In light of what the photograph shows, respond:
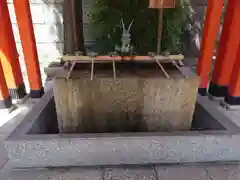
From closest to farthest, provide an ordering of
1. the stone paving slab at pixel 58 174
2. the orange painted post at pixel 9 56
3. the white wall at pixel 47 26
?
the stone paving slab at pixel 58 174
the orange painted post at pixel 9 56
the white wall at pixel 47 26

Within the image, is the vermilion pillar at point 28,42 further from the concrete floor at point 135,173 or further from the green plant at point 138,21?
the concrete floor at point 135,173

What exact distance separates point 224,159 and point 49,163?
1856 mm

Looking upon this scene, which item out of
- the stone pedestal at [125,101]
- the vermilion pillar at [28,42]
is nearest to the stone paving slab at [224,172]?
the stone pedestal at [125,101]

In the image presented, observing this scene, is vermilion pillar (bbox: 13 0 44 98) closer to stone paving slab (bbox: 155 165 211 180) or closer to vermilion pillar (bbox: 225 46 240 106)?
stone paving slab (bbox: 155 165 211 180)

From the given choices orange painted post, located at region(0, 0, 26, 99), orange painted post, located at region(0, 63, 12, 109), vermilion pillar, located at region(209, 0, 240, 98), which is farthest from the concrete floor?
vermilion pillar, located at region(209, 0, 240, 98)

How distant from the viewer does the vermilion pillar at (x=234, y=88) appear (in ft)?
11.9

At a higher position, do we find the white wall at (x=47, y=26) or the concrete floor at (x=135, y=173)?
the white wall at (x=47, y=26)

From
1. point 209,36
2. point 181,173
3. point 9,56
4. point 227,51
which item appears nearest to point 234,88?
point 227,51

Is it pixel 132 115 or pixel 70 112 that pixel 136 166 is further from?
pixel 70 112

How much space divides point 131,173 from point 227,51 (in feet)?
10.0

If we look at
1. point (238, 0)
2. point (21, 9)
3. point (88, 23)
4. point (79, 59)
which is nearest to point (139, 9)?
point (88, 23)

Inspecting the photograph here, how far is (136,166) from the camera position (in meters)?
2.18

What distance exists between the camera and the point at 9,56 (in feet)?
12.3

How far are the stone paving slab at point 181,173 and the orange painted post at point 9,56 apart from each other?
3.17 metres
